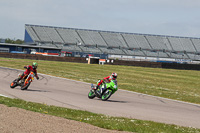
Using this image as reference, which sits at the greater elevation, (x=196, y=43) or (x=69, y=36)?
(x=196, y=43)

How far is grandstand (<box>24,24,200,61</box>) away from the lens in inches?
4055

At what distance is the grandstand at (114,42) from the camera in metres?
103

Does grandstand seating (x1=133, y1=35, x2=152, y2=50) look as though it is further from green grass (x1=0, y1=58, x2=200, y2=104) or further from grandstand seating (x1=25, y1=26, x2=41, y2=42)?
green grass (x1=0, y1=58, x2=200, y2=104)

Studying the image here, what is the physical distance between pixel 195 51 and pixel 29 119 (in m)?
112

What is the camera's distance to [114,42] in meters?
111

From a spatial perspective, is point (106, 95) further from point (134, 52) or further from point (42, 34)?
point (134, 52)

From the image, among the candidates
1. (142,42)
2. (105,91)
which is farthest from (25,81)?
(142,42)

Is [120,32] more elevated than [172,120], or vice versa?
[120,32]

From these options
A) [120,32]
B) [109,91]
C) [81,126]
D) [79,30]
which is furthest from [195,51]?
[81,126]

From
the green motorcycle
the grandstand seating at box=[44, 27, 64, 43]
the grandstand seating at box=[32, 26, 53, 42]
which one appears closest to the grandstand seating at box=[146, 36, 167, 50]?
the grandstand seating at box=[44, 27, 64, 43]

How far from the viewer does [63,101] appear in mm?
14477

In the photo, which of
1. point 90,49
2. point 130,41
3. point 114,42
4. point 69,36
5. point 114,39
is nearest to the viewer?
point 90,49

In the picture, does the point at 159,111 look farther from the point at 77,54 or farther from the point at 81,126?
the point at 77,54

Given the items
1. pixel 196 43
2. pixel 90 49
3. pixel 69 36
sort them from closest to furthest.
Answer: pixel 90 49, pixel 69 36, pixel 196 43
